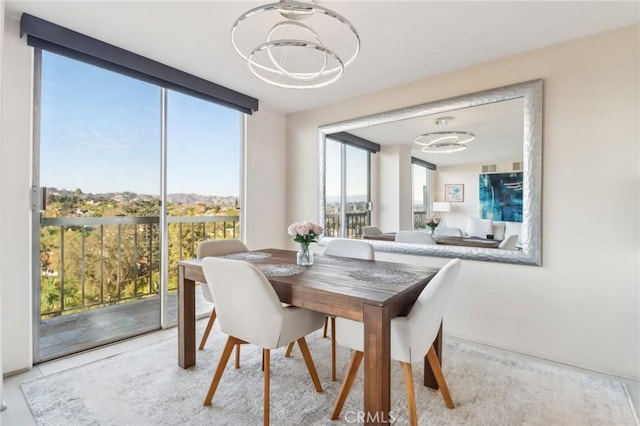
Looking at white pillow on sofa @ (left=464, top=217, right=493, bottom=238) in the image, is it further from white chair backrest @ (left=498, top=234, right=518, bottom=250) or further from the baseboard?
the baseboard

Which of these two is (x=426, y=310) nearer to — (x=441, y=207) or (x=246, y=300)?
(x=246, y=300)

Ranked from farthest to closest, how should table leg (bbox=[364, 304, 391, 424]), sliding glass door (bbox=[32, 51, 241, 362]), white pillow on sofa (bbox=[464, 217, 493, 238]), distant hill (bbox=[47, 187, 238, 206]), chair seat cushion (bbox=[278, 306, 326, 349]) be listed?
1. white pillow on sofa (bbox=[464, 217, 493, 238])
2. distant hill (bbox=[47, 187, 238, 206])
3. sliding glass door (bbox=[32, 51, 241, 362])
4. chair seat cushion (bbox=[278, 306, 326, 349])
5. table leg (bbox=[364, 304, 391, 424])

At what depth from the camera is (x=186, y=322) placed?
219 centimetres

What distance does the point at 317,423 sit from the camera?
5.35ft

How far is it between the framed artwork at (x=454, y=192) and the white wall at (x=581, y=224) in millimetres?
623

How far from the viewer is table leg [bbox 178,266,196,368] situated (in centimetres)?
218

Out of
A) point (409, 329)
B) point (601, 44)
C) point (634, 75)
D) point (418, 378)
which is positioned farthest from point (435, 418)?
point (601, 44)

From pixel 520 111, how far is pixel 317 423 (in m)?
2.62

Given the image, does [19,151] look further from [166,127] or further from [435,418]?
[435,418]

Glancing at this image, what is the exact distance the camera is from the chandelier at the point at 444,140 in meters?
2.84

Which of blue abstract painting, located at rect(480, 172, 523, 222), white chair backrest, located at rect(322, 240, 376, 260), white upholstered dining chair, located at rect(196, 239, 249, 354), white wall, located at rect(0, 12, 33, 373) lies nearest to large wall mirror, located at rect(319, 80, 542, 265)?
blue abstract painting, located at rect(480, 172, 523, 222)

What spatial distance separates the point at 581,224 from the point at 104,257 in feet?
12.4

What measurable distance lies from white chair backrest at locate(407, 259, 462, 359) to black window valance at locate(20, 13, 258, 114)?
9.06 ft

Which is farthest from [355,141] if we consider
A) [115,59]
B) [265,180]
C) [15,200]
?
[15,200]
